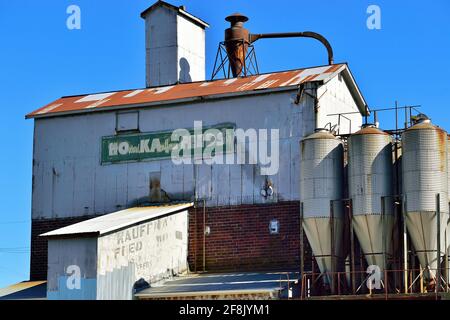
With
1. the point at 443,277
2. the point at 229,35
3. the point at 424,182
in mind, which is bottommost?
the point at 443,277

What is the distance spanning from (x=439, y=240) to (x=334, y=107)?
8.03m

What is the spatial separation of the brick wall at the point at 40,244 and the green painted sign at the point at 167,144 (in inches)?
110

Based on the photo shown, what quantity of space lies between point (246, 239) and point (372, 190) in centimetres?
599

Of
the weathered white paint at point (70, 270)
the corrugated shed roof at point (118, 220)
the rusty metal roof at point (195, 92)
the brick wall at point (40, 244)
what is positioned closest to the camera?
the weathered white paint at point (70, 270)

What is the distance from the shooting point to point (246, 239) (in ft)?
127

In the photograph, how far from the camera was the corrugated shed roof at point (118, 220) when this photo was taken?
3534 centimetres

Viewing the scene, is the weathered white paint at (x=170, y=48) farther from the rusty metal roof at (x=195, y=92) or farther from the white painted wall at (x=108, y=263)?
the white painted wall at (x=108, y=263)

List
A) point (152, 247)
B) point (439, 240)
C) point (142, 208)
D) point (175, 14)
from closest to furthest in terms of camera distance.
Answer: point (439, 240), point (152, 247), point (142, 208), point (175, 14)

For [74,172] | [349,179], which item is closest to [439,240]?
[349,179]

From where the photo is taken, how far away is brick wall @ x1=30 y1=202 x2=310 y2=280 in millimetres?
37688

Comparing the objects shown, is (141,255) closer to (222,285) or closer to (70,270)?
(70,270)

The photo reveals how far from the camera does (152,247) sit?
3728cm

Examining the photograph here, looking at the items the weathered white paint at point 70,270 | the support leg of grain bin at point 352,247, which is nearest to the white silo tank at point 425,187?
the support leg of grain bin at point 352,247

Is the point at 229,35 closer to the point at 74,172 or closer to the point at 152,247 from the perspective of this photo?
the point at 74,172
